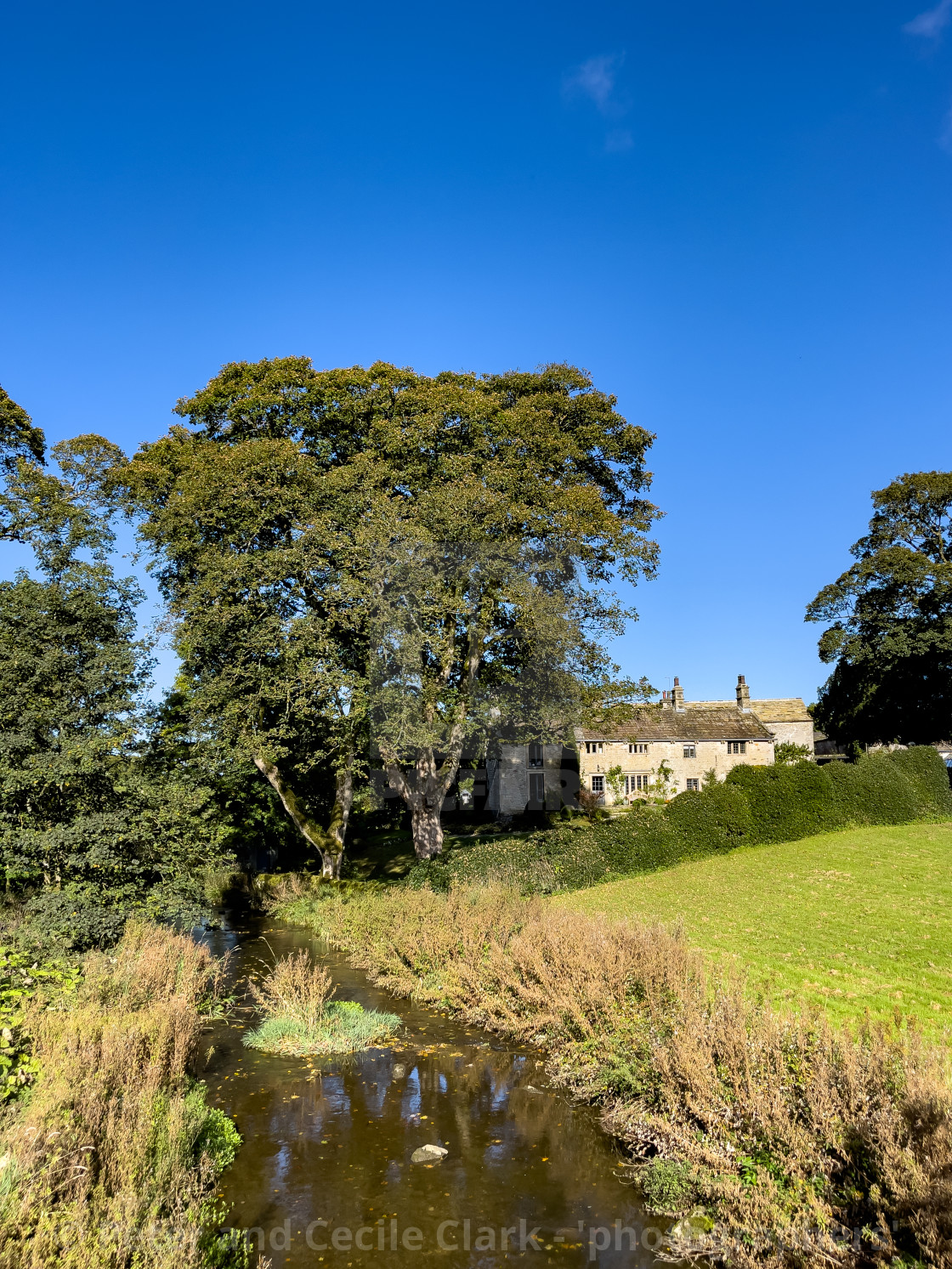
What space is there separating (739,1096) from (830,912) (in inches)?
494

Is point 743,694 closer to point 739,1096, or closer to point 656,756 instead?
point 656,756

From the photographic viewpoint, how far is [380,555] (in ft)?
77.0

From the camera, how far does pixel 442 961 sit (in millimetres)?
15219

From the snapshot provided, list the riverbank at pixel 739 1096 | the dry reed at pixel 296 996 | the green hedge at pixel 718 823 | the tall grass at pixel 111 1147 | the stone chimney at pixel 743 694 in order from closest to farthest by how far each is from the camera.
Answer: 1. the tall grass at pixel 111 1147
2. the riverbank at pixel 739 1096
3. the dry reed at pixel 296 996
4. the green hedge at pixel 718 823
5. the stone chimney at pixel 743 694

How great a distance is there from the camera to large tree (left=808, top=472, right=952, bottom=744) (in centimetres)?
4662

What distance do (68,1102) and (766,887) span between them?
19116 millimetres

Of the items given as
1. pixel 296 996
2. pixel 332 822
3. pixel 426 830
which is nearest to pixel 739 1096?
pixel 296 996

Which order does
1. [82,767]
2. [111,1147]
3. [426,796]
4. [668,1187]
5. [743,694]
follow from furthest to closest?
[743,694] < [426,796] < [82,767] < [668,1187] < [111,1147]

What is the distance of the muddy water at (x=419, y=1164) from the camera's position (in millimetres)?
6859

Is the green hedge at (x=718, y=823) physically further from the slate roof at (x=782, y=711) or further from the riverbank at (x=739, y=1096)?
the slate roof at (x=782, y=711)

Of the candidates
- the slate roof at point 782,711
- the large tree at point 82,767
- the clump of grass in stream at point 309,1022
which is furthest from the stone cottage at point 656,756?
the clump of grass in stream at point 309,1022

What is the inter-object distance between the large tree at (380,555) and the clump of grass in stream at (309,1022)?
30.4 ft

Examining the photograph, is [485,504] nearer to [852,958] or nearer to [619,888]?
[619,888]

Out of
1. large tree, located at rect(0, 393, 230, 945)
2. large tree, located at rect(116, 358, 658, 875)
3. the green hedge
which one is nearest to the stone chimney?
the green hedge
